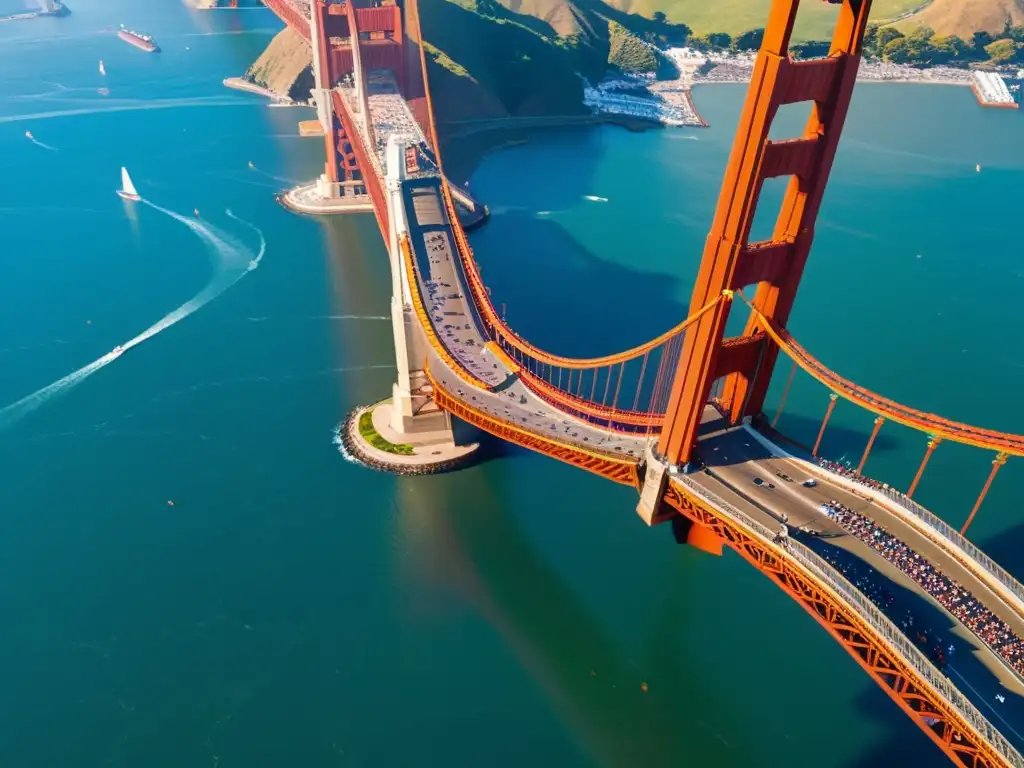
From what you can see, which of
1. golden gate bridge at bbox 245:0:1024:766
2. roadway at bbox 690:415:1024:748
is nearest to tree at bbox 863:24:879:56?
golden gate bridge at bbox 245:0:1024:766

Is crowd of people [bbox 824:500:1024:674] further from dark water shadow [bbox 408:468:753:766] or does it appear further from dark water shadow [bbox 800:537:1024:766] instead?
dark water shadow [bbox 408:468:753:766]

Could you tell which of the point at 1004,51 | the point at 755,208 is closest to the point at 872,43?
the point at 1004,51

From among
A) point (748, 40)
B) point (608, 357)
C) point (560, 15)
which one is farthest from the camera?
point (748, 40)

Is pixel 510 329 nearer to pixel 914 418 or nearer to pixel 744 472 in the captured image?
pixel 744 472

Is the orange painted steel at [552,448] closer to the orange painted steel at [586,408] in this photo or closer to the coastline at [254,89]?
the orange painted steel at [586,408]

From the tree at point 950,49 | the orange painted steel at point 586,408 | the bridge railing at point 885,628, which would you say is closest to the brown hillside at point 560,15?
the tree at point 950,49
